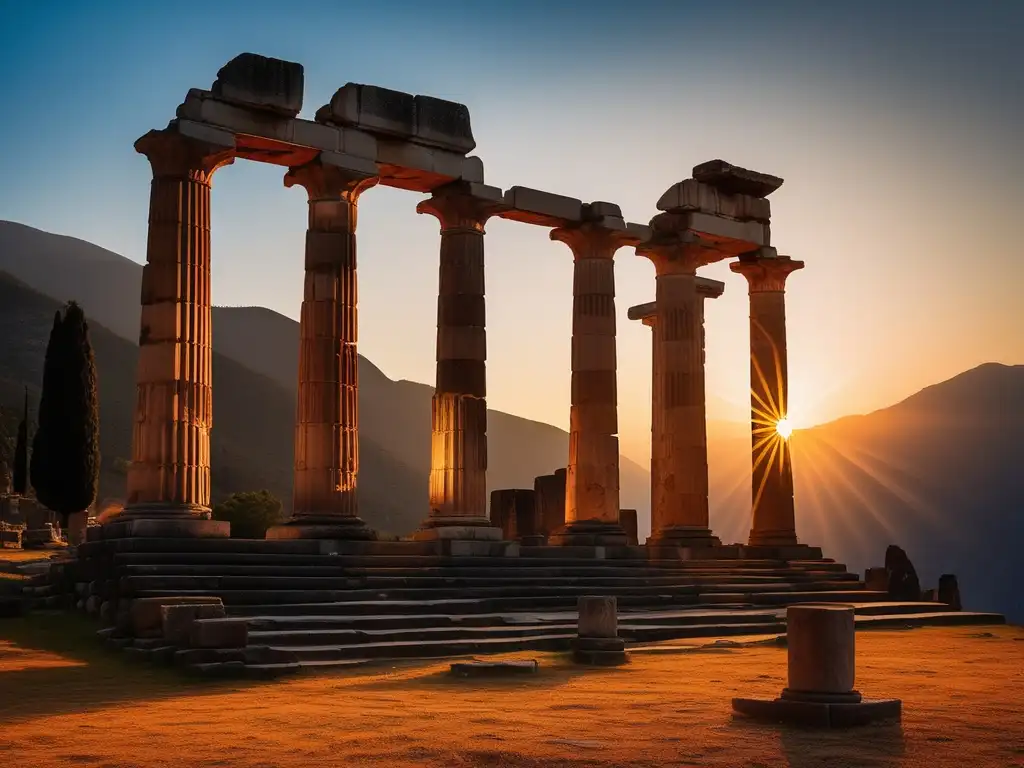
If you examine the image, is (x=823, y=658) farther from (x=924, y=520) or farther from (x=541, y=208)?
(x=924, y=520)

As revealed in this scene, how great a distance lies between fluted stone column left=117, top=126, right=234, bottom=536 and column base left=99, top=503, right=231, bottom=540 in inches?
1.7

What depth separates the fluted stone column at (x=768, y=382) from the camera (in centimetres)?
3700

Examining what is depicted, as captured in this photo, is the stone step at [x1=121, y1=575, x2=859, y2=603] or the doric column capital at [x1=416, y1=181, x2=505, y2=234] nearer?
the stone step at [x1=121, y1=575, x2=859, y2=603]

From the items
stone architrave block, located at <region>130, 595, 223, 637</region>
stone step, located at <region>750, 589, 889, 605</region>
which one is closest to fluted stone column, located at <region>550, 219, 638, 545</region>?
stone step, located at <region>750, 589, 889, 605</region>

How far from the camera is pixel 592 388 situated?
3388 centimetres

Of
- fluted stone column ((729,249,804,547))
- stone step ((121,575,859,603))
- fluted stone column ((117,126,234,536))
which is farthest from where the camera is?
fluted stone column ((729,249,804,547))

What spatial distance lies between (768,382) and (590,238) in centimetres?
754

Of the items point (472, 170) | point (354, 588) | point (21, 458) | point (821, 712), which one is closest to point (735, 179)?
point (472, 170)

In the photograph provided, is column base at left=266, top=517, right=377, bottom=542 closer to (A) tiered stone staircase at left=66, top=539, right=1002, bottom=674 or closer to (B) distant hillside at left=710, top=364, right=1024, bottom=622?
(A) tiered stone staircase at left=66, top=539, right=1002, bottom=674

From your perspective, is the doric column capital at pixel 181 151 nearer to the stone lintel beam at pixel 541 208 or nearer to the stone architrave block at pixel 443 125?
the stone architrave block at pixel 443 125

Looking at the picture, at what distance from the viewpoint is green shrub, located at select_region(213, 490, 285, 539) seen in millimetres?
51031

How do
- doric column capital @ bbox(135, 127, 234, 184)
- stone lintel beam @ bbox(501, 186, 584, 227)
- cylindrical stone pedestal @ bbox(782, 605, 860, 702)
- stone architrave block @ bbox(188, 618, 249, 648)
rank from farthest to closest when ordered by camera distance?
stone lintel beam @ bbox(501, 186, 584, 227) → doric column capital @ bbox(135, 127, 234, 184) → stone architrave block @ bbox(188, 618, 249, 648) → cylindrical stone pedestal @ bbox(782, 605, 860, 702)

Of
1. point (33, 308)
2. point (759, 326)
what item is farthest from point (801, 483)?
point (759, 326)

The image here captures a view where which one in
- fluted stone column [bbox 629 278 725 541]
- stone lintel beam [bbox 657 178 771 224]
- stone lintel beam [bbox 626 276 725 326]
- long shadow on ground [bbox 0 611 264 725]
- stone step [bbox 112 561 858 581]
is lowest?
long shadow on ground [bbox 0 611 264 725]
